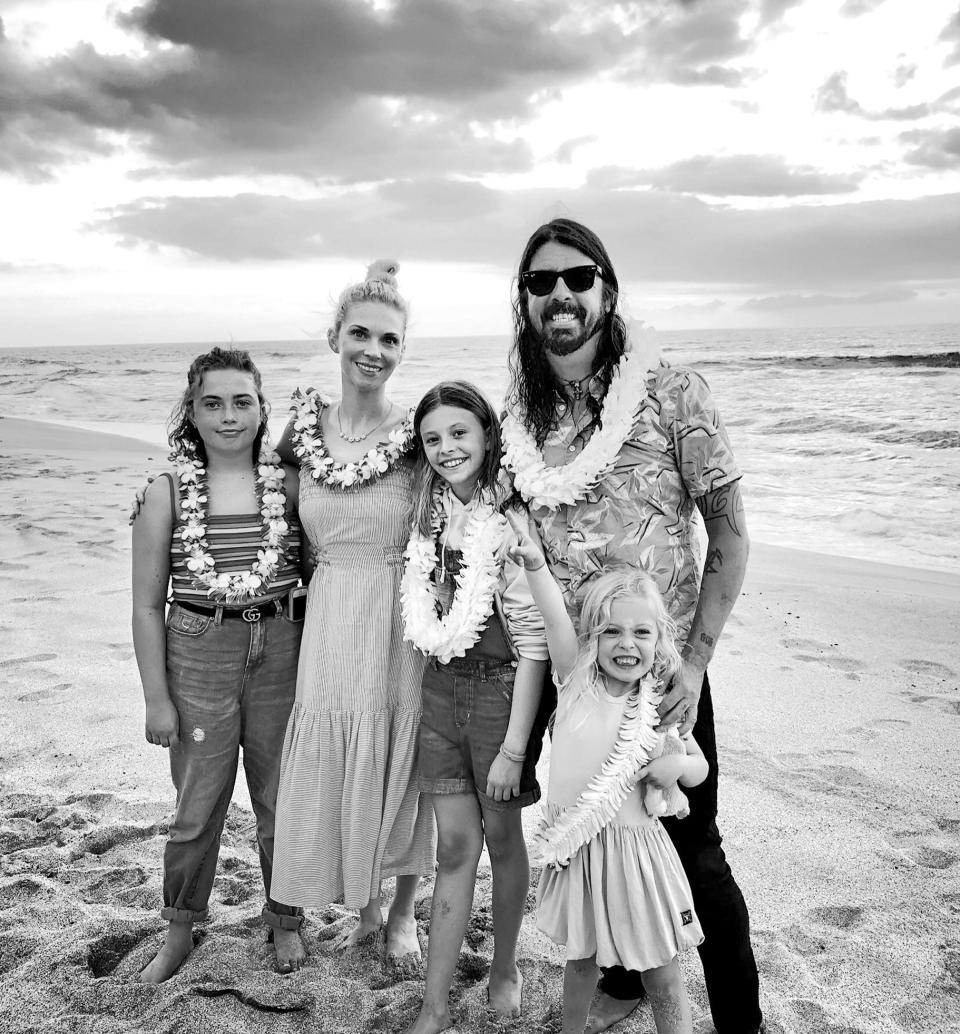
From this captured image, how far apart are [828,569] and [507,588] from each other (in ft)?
19.8

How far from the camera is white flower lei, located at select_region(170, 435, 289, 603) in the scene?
118 inches

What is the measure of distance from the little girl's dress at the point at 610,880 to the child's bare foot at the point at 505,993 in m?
0.54

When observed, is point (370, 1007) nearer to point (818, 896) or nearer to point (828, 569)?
point (818, 896)

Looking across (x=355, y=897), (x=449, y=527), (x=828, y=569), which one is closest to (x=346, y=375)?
(x=449, y=527)

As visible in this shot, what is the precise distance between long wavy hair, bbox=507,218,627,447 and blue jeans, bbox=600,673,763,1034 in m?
0.95

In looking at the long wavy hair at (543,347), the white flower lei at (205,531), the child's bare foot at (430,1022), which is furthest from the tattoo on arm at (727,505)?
the child's bare foot at (430,1022)

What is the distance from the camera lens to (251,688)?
121 inches

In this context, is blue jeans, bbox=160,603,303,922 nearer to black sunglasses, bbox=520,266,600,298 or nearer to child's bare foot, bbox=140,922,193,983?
child's bare foot, bbox=140,922,193,983

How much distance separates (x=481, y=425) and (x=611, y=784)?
1.15 meters

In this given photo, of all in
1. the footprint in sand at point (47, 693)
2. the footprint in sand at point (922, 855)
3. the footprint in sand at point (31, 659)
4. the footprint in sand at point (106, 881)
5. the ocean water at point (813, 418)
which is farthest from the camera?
the ocean water at point (813, 418)

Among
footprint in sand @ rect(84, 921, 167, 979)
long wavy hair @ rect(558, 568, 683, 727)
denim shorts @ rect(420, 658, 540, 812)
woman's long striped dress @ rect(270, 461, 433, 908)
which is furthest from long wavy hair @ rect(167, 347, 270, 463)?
footprint in sand @ rect(84, 921, 167, 979)

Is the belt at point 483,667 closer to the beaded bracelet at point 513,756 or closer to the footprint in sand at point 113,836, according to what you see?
the beaded bracelet at point 513,756

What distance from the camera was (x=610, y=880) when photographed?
2.45 m

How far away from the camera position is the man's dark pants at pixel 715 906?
2.64 m
